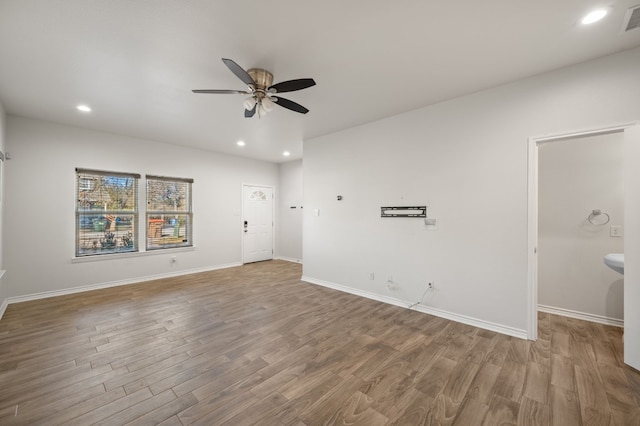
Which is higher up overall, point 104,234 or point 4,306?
point 104,234

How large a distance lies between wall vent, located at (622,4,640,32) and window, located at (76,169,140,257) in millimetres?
6870

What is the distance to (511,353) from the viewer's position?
8.13 feet

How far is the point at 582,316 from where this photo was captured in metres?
3.22

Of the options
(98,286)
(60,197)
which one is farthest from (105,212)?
(98,286)

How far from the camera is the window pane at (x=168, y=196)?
530 centimetres

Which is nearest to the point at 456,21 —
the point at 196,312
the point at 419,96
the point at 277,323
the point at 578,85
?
the point at 419,96

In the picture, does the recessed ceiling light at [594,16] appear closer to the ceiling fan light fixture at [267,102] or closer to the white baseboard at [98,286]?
the ceiling fan light fixture at [267,102]

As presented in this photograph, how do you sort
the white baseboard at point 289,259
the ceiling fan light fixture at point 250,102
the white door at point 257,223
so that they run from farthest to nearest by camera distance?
the white baseboard at point 289,259
the white door at point 257,223
the ceiling fan light fixture at point 250,102

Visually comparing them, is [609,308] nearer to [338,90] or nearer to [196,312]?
[338,90]

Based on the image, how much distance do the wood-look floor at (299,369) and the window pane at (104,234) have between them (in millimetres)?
1261

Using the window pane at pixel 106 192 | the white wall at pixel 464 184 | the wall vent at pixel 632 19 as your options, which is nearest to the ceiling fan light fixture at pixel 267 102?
the white wall at pixel 464 184

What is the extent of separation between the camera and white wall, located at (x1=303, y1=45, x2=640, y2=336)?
2.55 m

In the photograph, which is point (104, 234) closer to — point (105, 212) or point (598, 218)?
point (105, 212)

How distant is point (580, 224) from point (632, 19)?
236 centimetres
